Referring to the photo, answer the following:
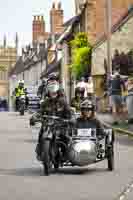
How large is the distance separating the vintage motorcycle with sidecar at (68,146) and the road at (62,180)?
229mm

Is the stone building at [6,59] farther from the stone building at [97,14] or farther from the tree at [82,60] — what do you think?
the tree at [82,60]

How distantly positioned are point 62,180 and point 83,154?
895mm

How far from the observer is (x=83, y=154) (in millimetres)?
14359

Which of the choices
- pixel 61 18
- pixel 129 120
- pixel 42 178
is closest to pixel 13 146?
pixel 42 178

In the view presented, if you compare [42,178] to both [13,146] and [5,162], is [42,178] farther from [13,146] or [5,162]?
[13,146]

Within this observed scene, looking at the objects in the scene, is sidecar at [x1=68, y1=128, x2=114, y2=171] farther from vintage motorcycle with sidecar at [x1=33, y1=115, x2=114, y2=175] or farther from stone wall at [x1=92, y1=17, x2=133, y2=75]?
stone wall at [x1=92, y1=17, x2=133, y2=75]

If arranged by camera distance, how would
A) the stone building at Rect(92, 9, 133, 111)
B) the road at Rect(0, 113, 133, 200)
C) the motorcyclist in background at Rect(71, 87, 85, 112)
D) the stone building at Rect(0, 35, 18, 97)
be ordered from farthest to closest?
the stone building at Rect(0, 35, 18, 97) < the stone building at Rect(92, 9, 133, 111) < the motorcyclist in background at Rect(71, 87, 85, 112) < the road at Rect(0, 113, 133, 200)

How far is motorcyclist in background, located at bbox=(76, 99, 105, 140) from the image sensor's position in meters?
15.0

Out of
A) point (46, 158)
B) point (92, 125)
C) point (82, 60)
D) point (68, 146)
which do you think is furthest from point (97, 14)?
point (46, 158)

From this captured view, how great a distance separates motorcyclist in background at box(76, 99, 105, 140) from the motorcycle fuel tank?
0.48 meters

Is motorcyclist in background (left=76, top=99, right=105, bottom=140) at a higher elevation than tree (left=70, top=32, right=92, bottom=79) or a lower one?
lower

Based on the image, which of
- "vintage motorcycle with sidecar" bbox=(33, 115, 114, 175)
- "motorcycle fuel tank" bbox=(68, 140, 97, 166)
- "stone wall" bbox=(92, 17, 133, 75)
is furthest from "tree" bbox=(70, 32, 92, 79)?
"motorcycle fuel tank" bbox=(68, 140, 97, 166)

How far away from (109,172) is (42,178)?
1489mm

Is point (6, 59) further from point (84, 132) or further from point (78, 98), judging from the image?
point (84, 132)
